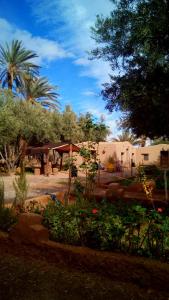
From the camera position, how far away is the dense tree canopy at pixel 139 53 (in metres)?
5.56

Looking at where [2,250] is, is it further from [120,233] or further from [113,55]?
[113,55]

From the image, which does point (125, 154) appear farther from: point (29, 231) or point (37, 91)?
point (29, 231)

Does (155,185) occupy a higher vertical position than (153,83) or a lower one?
lower

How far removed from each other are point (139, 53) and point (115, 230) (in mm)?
4253

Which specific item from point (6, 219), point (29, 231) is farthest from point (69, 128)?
point (29, 231)

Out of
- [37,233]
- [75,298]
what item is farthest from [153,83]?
[75,298]

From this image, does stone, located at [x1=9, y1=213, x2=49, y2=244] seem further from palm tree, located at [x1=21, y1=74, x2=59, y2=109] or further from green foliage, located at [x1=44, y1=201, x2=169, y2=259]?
palm tree, located at [x1=21, y1=74, x2=59, y2=109]

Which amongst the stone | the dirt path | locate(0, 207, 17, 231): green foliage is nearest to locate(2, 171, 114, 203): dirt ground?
the dirt path

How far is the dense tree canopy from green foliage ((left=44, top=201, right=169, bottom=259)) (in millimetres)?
3615

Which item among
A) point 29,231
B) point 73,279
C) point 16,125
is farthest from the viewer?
point 16,125

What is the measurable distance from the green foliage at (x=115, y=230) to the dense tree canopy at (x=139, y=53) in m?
3.61

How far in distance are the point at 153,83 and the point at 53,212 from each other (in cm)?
422

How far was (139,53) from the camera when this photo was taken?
6152 millimetres

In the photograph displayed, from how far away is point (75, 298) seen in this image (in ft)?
8.32
